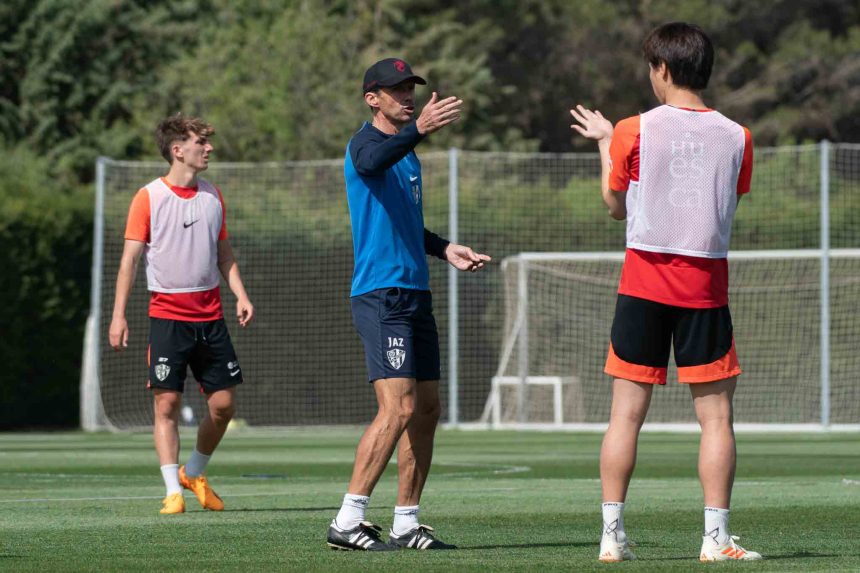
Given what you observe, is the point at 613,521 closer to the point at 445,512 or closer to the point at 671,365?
the point at 445,512

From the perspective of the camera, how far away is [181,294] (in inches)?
382

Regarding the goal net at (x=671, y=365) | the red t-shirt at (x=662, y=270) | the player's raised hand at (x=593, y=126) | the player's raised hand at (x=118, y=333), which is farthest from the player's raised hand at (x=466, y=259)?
the goal net at (x=671, y=365)

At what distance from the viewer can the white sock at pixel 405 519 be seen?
7.39m

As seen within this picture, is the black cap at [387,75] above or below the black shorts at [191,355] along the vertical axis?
above

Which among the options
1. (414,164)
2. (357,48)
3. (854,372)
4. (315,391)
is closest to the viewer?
(414,164)

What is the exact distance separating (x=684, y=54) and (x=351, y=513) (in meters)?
2.27

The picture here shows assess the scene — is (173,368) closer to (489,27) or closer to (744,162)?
(744,162)

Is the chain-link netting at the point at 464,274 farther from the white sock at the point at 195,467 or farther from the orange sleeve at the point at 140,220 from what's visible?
the white sock at the point at 195,467

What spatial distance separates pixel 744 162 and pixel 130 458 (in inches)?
374

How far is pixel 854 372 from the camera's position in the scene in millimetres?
21297

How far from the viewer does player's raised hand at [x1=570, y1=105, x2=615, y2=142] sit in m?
6.65

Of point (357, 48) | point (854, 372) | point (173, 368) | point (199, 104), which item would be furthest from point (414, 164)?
point (357, 48)

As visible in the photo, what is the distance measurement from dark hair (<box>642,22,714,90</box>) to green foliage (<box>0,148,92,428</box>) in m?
16.8

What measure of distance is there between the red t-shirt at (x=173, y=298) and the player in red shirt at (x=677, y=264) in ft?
12.1
